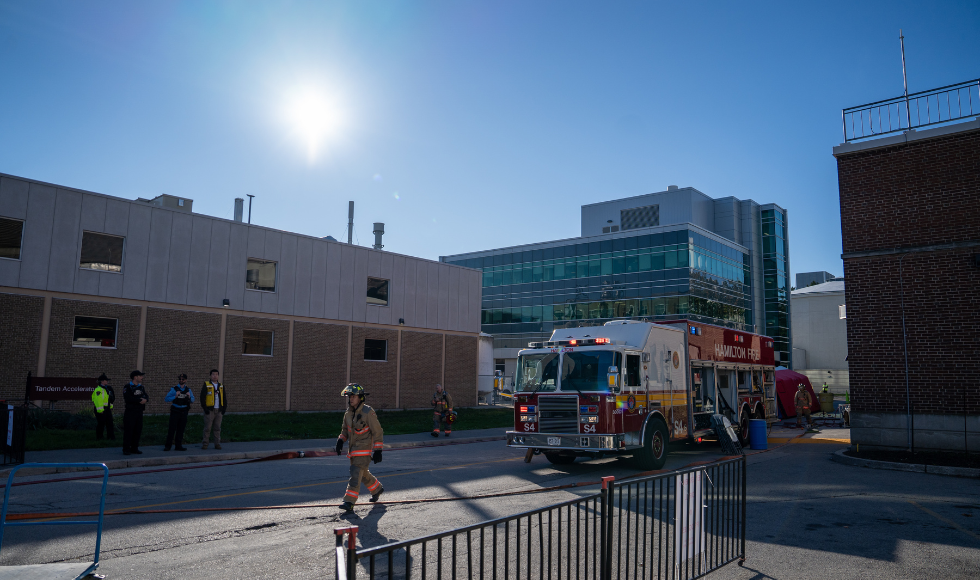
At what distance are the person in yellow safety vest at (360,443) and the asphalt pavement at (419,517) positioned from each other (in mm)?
358

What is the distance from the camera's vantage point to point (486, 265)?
2768 inches

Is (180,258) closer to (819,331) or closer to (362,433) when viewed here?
(362,433)

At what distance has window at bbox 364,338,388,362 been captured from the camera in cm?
3334

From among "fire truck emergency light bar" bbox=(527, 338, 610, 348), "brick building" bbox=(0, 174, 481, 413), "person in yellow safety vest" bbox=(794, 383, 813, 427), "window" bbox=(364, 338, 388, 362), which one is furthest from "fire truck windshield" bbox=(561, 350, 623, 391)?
"window" bbox=(364, 338, 388, 362)

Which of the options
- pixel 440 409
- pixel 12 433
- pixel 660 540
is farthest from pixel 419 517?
pixel 440 409

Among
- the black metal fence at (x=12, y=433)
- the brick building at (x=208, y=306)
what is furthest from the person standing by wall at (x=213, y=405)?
the brick building at (x=208, y=306)

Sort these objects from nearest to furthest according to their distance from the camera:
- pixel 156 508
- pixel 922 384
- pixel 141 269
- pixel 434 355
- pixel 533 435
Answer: pixel 156 508, pixel 533 435, pixel 922 384, pixel 141 269, pixel 434 355

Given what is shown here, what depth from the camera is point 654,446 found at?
13.3 meters

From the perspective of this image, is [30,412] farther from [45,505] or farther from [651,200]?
[651,200]

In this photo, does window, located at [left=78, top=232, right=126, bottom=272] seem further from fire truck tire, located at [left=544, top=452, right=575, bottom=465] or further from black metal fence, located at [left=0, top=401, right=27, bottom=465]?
fire truck tire, located at [left=544, top=452, right=575, bottom=465]

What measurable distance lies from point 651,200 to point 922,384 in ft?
→ 183

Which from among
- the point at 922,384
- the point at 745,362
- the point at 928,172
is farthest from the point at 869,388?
the point at 928,172

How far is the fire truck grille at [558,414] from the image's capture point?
12.7 metres

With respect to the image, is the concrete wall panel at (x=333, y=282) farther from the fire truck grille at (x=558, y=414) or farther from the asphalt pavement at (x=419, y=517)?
the fire truck grille at (x=558, y=414)
